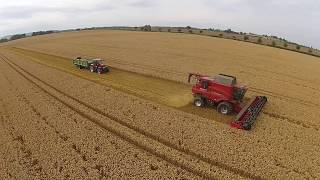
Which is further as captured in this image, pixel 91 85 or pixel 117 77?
pixel 117 77

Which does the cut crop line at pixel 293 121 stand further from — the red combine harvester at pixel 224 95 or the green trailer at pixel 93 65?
the green trailer at pixel 93 65

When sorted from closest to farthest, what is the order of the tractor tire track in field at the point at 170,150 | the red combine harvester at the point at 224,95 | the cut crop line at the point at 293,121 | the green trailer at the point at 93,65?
the tractor tire track in field at the point at 170,150 < the cut crop line at the point at 293,121 < the red combine harvester at the point at 224,95 < the green trailer at the point at 93,65

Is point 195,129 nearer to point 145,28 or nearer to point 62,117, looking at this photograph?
point 62,117

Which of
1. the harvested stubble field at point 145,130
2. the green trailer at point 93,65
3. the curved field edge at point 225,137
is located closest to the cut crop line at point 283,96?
the harvested stubble field at point 145,130

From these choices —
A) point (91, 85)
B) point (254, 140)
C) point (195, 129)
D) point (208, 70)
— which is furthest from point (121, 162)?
point (208, 70)

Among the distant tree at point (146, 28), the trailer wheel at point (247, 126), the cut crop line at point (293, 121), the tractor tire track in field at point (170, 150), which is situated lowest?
the cut crop line at point (293, 121)

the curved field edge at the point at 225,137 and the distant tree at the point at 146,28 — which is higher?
the distant tree at the point at 146,28

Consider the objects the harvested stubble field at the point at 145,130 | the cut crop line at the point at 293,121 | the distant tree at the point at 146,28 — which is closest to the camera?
Result: the harvested stubble field at the point at 145,130
